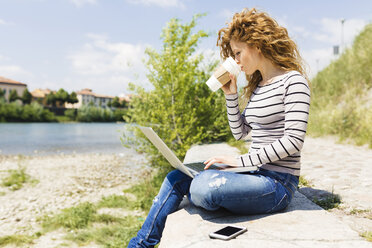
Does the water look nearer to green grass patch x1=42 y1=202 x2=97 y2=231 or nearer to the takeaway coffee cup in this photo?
green grass patch x1=42 y1=202 x2=97 y2=231

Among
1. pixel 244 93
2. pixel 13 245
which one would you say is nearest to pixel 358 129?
pixel 244 93

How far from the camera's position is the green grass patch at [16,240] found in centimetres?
373

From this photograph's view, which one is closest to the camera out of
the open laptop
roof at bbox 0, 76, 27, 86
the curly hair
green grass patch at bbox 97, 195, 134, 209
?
the open laptop

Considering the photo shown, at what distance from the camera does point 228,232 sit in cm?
166

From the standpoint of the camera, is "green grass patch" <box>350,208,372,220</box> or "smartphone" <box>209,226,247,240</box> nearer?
"smartphone" <box>209,226,247,240</box>

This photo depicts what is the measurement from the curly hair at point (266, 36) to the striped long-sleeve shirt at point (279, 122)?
177mm

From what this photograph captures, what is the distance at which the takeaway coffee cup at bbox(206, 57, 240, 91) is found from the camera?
2047mm

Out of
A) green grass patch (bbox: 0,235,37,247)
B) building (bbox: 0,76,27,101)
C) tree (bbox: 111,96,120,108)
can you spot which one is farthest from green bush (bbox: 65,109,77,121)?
green grass patch (bbox: 0,235,37,247)

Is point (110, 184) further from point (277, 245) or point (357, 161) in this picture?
point (277, 245)

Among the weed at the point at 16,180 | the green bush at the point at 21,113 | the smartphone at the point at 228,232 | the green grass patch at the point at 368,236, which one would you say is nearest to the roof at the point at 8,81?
the green bush at the point at 21,113

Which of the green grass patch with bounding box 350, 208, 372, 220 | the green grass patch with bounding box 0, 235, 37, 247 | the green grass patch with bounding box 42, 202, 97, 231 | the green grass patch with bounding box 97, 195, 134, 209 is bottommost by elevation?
the green grass patch with bounding box 0, 235, 37, 247

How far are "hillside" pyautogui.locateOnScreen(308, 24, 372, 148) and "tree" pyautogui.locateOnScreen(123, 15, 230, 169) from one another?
7.66 ft

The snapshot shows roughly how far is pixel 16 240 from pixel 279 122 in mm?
3585

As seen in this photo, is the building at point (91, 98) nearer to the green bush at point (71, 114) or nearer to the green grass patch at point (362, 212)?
the green bush at point (71, 114)
